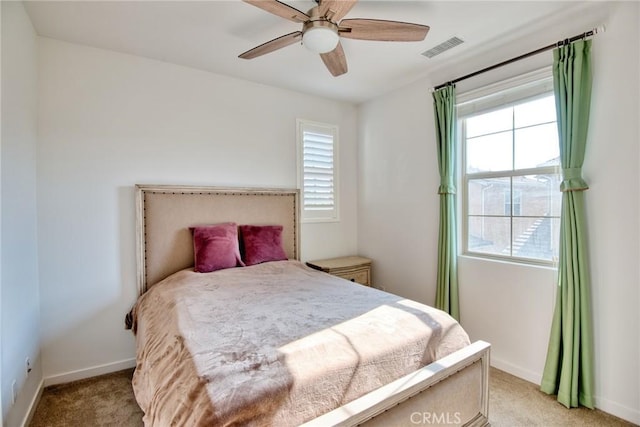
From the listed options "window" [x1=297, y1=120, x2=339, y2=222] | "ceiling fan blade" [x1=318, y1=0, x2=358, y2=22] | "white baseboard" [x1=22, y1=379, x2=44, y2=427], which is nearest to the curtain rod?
"window" [x1=297, y1=120, x2=339, y2=222]

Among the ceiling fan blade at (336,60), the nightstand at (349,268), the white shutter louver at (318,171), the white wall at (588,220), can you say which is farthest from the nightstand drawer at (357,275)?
the ceiling fan blade at (336,60)

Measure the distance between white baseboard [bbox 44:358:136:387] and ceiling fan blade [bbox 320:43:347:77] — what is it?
3.02 meters

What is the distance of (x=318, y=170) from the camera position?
12.6ft

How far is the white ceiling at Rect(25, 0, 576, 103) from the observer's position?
2.07 m

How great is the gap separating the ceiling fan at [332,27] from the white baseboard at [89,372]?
2918mm

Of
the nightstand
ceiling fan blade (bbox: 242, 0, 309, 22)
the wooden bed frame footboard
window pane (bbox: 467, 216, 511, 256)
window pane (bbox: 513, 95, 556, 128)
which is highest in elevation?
ceiling fan blade (bbox: 242, 0, 309, 22)

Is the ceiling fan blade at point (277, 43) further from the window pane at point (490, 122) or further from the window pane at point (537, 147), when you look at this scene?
the window pane at point (537, 147)

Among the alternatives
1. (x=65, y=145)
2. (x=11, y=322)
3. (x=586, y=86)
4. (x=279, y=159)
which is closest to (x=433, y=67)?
(x=586, y=86)

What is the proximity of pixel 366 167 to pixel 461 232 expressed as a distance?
1.52m

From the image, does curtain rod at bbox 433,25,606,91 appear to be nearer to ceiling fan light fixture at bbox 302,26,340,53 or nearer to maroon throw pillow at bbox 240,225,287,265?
ceiling fan light fixture at bbox 302,26,340,53

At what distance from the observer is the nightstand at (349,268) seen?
344 centimetres

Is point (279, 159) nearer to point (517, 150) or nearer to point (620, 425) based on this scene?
point (517, 150)

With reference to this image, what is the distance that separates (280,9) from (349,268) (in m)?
2.63

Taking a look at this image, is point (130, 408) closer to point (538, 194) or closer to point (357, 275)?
point (357, 275)
